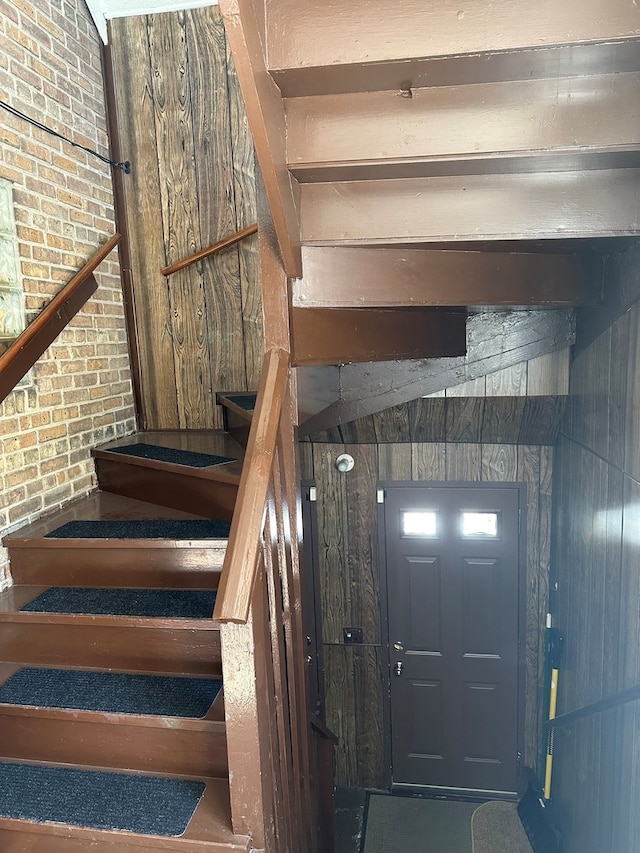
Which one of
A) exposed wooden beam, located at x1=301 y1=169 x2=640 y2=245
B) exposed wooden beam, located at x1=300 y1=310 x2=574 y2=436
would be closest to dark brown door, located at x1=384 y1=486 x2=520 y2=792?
exposed wooden beam, located at x1=300 y1=310 x2=574 y2=436

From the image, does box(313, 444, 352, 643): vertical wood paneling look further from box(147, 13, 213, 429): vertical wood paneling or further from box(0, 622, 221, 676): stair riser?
box(0, 622, 221, 676): stair riser

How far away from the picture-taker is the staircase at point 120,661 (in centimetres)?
157

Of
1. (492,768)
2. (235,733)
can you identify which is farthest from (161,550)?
(492,768)

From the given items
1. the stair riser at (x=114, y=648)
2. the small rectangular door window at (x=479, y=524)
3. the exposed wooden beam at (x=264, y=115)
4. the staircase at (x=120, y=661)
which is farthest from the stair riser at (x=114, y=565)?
the small rectangular door window at (x=479, y=524)

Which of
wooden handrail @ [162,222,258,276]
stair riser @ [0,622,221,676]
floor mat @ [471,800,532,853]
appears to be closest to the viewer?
stair riser @ [0,622,221,676]

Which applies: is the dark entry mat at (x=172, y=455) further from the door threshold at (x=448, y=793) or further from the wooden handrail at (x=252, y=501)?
the door threshold at (x=448, y=793)

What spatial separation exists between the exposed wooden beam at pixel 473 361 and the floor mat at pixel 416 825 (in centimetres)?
236

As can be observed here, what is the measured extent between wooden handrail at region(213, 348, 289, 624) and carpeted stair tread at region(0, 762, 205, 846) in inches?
25.9

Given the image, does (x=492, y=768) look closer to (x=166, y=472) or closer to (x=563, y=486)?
(x=563, y=486)

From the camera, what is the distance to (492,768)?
11.8ft

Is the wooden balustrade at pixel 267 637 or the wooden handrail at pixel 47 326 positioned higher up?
the wooden handrail at pixel 47 326

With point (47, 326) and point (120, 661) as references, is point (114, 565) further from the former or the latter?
point (47, 326)

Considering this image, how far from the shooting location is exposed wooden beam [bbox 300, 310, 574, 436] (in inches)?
102

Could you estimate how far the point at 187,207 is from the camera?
3.15 m
